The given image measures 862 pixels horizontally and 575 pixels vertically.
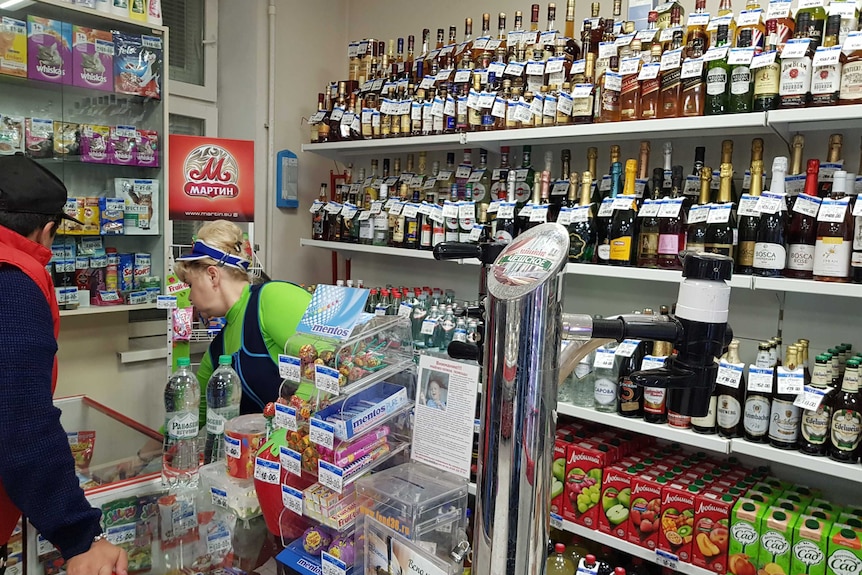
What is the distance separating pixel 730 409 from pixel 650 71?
46.2 inches

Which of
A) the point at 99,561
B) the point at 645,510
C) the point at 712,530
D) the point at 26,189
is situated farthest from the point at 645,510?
the point at 26,189

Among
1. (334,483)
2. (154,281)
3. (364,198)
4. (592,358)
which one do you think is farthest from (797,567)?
(154,281)

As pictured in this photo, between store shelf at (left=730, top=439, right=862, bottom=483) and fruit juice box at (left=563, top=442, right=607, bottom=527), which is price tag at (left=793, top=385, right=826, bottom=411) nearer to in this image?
store shelf at (left=730, top=439, right=862, bottom=483)

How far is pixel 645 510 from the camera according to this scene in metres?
2.13

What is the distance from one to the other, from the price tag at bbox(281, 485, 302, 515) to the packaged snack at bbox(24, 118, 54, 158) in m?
2.42

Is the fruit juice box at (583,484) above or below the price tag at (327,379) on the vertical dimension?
below

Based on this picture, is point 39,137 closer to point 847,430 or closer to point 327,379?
point 327,379

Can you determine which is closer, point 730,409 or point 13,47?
point 730,409

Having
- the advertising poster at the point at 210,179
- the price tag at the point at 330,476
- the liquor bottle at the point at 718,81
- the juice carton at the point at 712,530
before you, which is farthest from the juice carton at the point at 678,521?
the advertising poster at the point at 210,179

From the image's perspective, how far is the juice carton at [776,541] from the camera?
1.84 m

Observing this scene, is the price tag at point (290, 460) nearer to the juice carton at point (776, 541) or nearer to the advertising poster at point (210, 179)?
the juice carton at point (776, 541)

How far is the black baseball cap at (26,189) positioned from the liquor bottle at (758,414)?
216 centimetres

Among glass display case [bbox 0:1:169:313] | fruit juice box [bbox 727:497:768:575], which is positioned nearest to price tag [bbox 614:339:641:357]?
fruit juice box [bbox 727:497:768:575]

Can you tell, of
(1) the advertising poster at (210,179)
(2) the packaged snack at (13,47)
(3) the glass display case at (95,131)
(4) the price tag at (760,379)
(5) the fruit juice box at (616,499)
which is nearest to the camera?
(4) the price tag at (760,379)
